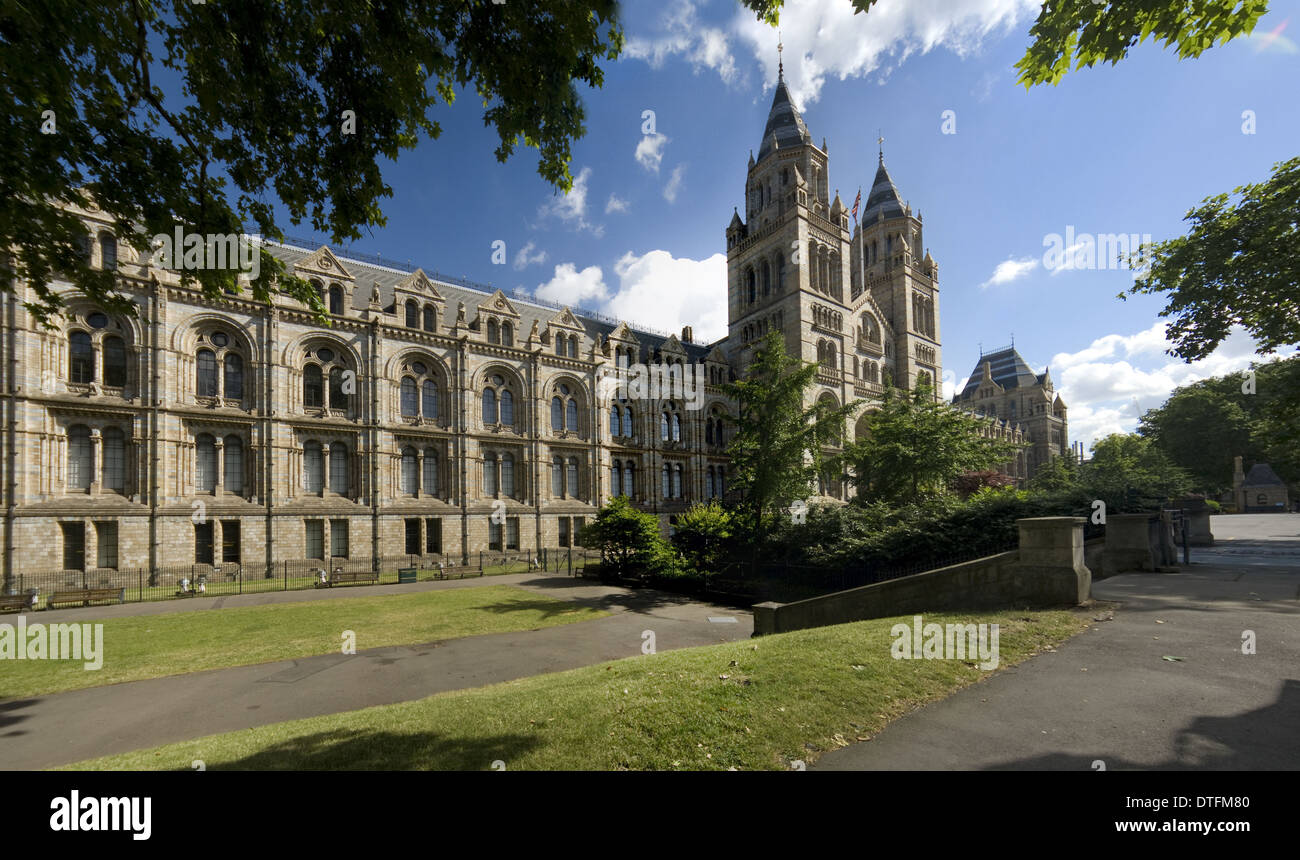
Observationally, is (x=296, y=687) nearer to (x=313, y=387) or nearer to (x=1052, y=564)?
(x=1052, y=564)

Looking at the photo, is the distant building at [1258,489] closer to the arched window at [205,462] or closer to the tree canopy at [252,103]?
the tree canopy at [252,103]

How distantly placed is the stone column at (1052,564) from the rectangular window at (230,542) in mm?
31261

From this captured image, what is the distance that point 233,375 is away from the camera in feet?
83.2

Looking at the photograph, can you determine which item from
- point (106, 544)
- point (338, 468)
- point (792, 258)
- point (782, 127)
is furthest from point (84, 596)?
point (782, 127)

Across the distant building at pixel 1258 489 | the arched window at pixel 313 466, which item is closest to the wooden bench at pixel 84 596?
the arched window at pixel 313 466

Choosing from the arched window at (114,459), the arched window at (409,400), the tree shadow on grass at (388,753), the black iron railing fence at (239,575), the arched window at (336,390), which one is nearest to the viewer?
the tree shadow on grass at (388,753)

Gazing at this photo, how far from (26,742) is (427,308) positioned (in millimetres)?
27698

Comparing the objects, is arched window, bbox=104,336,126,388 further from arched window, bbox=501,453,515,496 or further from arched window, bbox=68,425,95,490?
arched window, bbox=501,453,515,496

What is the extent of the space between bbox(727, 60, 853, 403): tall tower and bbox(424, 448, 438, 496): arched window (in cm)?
2644

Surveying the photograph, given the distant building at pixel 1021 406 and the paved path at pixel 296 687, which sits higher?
the distant building at pixel 1021 406

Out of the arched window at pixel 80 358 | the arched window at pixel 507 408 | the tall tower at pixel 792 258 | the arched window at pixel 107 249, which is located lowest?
the arched window at pixel 507 408

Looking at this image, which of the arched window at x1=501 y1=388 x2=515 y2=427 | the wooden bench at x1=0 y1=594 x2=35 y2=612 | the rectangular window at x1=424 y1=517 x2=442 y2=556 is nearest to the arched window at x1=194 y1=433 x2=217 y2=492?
the wooden bench at x1=0 y1=594 x2=35 y2=612

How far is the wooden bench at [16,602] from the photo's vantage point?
16000mm

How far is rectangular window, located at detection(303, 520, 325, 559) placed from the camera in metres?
26.1
